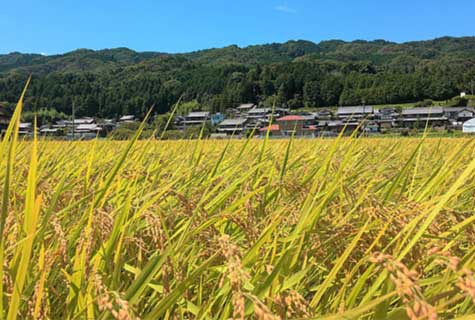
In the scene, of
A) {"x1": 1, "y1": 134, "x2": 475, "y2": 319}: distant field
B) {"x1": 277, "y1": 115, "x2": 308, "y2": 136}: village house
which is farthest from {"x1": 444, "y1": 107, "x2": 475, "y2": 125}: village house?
{"x1": 1, "y1": 134, "x2": 475, "y2": 319}: distant field

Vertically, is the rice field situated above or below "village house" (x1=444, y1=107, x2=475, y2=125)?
above

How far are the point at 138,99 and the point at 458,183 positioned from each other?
1748 cm

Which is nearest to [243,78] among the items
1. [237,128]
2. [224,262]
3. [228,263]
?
[237,128]

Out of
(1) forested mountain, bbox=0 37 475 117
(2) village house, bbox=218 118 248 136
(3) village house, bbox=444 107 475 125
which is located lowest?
(3) village house, bbox=444 107 475 125

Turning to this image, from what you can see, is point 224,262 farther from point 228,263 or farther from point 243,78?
point 243,78

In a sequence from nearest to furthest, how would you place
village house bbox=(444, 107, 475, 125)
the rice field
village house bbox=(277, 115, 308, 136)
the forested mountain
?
the rice field
village house bbox=(277, 115, 308, 136)
the forested mountain
village house bbox=(444, 107, 475, 125)

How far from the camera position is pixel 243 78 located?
59.2 metres

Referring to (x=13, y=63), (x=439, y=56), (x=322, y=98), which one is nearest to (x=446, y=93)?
(x=322, y=98)

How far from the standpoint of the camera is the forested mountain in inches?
621

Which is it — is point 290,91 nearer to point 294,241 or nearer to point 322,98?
point 322,98

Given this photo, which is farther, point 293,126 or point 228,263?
point 293,126

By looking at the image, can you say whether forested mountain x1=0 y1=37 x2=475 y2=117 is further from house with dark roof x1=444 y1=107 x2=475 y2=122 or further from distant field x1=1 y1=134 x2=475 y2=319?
house with dark roof x1=444 y1=107 x2=475 y2=122

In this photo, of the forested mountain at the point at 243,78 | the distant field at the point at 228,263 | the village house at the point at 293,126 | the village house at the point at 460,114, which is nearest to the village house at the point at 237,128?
the village house at the point at 293,126

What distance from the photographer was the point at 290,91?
70375mm
